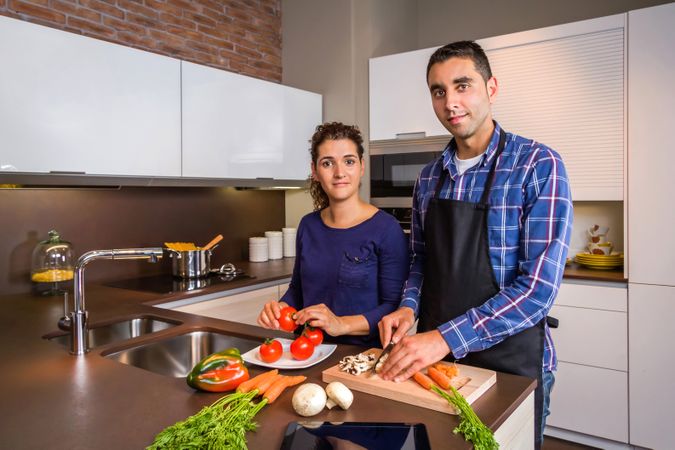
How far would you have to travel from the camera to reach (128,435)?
992mm

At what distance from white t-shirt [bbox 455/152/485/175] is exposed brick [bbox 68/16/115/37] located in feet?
7.46

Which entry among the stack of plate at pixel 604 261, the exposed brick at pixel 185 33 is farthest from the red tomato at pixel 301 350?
the exposed brick at pixel 185 33

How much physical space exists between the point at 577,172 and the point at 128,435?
8.69 ft

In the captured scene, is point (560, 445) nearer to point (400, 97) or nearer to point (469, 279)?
point (469, 279)

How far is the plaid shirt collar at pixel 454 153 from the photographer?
1.50 metres

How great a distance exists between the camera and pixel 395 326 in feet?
4.67

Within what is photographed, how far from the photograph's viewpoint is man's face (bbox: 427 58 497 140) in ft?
4.75

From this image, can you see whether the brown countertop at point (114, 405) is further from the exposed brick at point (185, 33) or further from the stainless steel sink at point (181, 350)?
the exposed brick at point (185, 33)

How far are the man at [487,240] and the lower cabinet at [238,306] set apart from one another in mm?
1440

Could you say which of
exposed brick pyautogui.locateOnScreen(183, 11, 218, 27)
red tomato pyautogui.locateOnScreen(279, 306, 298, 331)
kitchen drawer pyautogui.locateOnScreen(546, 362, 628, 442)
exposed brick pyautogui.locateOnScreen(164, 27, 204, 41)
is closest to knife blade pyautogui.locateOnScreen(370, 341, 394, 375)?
red tomato pyautogui.locateOnScreen(279, 306, 298, 331)

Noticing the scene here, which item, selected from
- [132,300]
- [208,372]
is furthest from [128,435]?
[132,300]

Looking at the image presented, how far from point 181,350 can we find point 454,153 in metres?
1.09

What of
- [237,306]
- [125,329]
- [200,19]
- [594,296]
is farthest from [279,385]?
[200,19]

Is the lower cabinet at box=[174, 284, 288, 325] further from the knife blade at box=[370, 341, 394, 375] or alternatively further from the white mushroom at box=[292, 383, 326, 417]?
the white mushroom at box=[292, 383, 326, 417]
